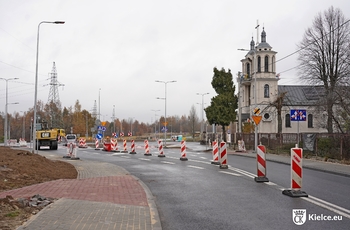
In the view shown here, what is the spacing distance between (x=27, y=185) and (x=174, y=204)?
484 centimetres

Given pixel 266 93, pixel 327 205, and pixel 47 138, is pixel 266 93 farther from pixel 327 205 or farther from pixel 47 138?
pixel 327 205

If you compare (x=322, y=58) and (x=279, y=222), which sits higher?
(x=322, y=58)

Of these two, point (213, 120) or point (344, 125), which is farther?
point (213, 120)

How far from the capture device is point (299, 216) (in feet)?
24.8

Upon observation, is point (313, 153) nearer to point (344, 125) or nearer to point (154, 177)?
point (344, 125)

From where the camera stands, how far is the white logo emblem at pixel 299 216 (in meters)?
7.16

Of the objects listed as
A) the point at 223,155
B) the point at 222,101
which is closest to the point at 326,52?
the point at 222,101

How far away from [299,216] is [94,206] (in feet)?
13.8

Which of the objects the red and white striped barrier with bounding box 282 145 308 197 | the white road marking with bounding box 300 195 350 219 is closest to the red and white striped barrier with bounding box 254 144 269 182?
the red and white striped barrier with bounding box 282 145 308 197

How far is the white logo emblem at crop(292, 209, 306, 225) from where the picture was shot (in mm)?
7157

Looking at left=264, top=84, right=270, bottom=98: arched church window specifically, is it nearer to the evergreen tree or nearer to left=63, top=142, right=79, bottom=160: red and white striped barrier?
the evergreen tree

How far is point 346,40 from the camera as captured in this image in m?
37.8

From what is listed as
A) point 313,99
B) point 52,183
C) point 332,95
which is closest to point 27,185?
point 52,183

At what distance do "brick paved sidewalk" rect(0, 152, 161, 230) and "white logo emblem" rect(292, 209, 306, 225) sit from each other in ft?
8.66
